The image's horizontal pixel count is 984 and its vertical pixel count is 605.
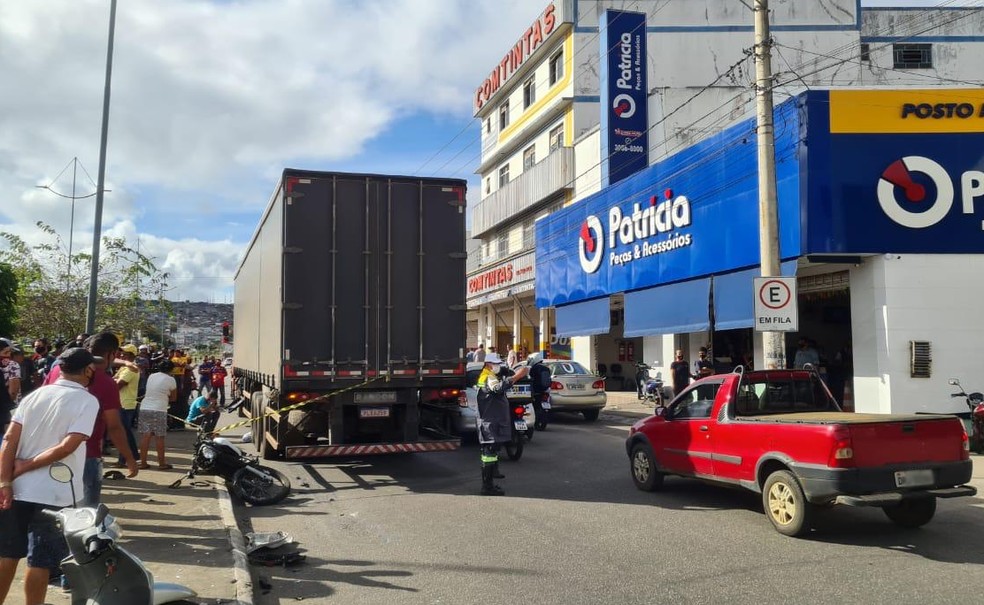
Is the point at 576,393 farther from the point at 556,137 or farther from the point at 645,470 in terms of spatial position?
the point at 556,137

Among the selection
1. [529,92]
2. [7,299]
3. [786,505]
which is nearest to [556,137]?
[529,92]

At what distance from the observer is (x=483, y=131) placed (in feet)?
136

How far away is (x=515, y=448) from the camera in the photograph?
1209 cm

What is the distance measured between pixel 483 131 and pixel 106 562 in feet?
128

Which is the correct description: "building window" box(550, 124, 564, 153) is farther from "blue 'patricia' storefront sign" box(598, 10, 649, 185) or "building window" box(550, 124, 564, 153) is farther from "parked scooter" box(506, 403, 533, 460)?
"parked scooter" box(506, 403, 533, 460)

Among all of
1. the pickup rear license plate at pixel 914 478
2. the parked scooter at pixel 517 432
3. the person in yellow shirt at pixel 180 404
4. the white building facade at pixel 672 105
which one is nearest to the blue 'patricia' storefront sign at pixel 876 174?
the white building facade at pixel 672 105

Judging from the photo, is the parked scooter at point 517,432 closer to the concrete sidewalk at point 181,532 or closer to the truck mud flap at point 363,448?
the truck mud flap at point 363,448

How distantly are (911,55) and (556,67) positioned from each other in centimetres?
1571

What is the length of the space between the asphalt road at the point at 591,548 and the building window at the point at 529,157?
26157mm

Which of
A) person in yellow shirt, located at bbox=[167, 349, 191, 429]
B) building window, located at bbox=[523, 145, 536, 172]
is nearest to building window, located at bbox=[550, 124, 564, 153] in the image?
building window, located at bbox=[523, 145, 536, 172]

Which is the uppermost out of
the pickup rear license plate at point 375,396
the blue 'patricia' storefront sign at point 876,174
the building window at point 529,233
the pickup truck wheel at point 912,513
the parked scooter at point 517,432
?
the building window at point 529,233

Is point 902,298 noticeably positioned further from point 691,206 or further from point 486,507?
point 486,507

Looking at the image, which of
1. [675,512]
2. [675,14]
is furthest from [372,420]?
[675,14]

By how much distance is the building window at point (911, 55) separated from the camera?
3338 centimetres
